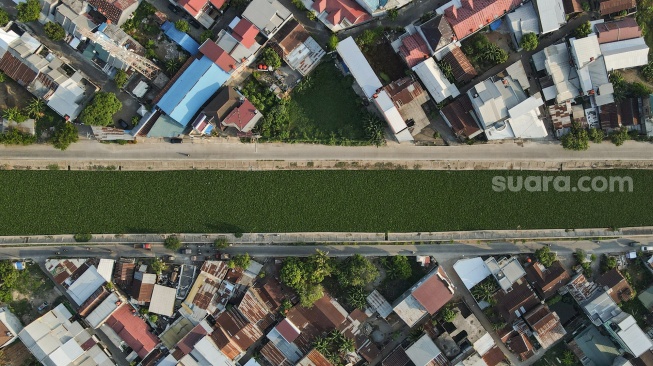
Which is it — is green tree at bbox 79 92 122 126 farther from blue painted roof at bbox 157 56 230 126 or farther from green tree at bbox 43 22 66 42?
green tree at bbox 43 22 66 42

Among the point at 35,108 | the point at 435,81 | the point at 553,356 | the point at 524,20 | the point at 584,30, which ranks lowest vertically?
the point at 553,356

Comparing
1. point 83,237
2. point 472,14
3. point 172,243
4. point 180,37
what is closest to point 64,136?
point 83,237

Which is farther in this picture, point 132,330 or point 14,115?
point 132,330

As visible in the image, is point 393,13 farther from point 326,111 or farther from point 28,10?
point 28,10

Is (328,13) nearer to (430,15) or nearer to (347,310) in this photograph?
(430,15)

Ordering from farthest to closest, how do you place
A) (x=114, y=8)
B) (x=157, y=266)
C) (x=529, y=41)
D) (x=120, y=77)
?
(x=157, y=266) → (x=529, y=41) → (x=120, y=77) → (x=114, y=8)
